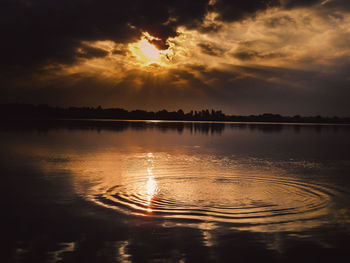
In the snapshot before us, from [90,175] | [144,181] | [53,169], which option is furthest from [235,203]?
[53,169]

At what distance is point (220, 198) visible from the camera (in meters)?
12.9

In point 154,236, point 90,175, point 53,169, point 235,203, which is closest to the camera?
point 154,236

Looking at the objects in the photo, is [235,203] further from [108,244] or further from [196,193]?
[108,244]

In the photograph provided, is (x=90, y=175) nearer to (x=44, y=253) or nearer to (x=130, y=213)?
(x=130, y=213)

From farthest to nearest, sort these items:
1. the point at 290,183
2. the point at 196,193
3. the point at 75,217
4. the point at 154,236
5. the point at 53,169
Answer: the point at 53,169
the point at 290,183
the point at 196,193
the point at 75,217
the point at 154,236

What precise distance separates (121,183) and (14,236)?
272 inches

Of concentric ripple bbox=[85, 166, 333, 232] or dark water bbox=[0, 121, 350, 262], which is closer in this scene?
dark water bbox=[0, 121, 350, 262]

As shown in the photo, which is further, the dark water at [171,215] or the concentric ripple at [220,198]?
the concentric ripple at [220,198]

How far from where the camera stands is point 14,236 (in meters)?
8.83

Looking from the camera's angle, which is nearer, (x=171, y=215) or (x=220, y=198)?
(x=171, y=215)

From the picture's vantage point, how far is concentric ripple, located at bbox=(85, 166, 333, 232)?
1077 cm

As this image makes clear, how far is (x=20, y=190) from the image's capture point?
14305 millimetres

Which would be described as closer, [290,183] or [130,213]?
[130,213]

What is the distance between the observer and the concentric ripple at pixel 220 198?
35.3 ft
